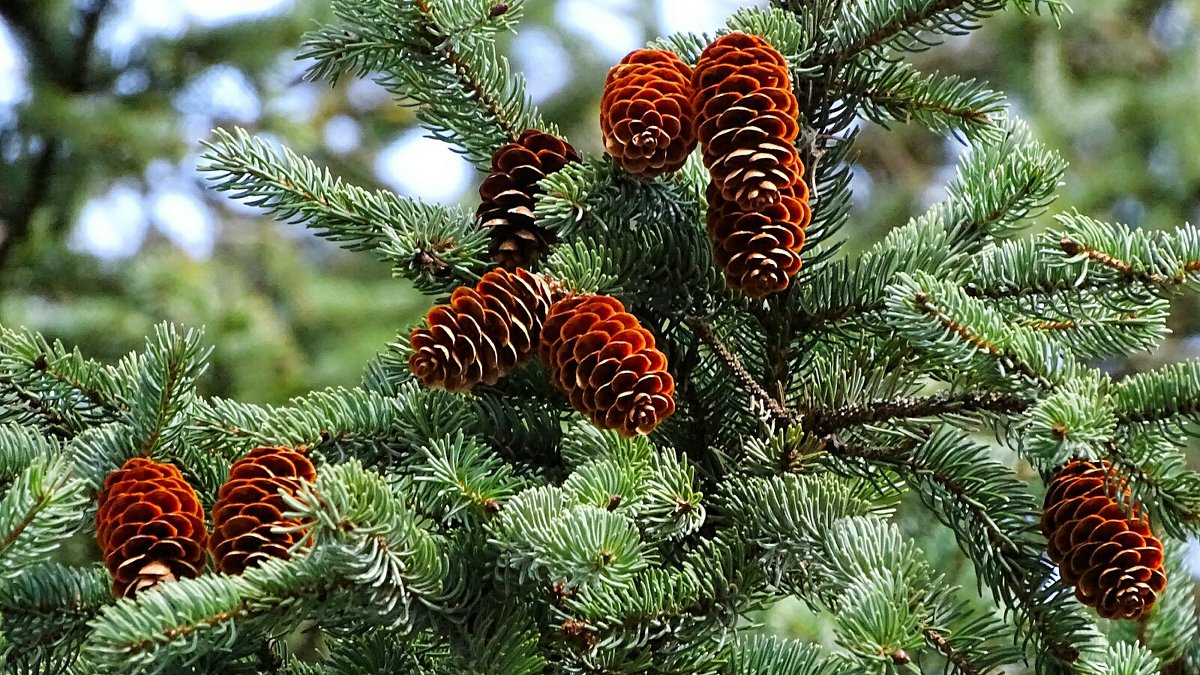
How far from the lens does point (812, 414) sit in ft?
2.49

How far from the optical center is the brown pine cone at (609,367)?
64 centimetres

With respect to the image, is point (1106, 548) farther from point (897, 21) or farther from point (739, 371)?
point (897, 21)

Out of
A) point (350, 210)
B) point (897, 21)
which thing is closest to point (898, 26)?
point (897, 21)

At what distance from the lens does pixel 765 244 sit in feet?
2.29

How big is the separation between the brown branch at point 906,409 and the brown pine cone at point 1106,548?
0.25ft

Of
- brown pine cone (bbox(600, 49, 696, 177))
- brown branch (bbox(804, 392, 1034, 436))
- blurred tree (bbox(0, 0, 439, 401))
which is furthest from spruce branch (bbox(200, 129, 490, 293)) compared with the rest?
blurred tree (bbox(0, 0, 439, 401))

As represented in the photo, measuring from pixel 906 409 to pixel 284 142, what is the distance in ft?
5.41

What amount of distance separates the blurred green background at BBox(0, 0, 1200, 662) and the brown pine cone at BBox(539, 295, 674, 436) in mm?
217

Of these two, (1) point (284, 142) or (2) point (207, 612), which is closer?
(2) point (207, 612)

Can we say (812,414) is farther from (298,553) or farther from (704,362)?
(298,553)

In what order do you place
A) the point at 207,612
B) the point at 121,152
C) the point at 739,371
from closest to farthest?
1. the point at 207,612
2. the point at 739,371
3. the point at 121,152

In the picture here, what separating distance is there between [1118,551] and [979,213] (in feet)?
0.86

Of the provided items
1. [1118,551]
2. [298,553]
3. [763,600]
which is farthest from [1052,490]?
[298,553]

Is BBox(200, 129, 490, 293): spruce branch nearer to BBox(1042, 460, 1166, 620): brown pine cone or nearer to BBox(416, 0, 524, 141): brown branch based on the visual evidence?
BBox(416, 0, 524, 141): brown branch
